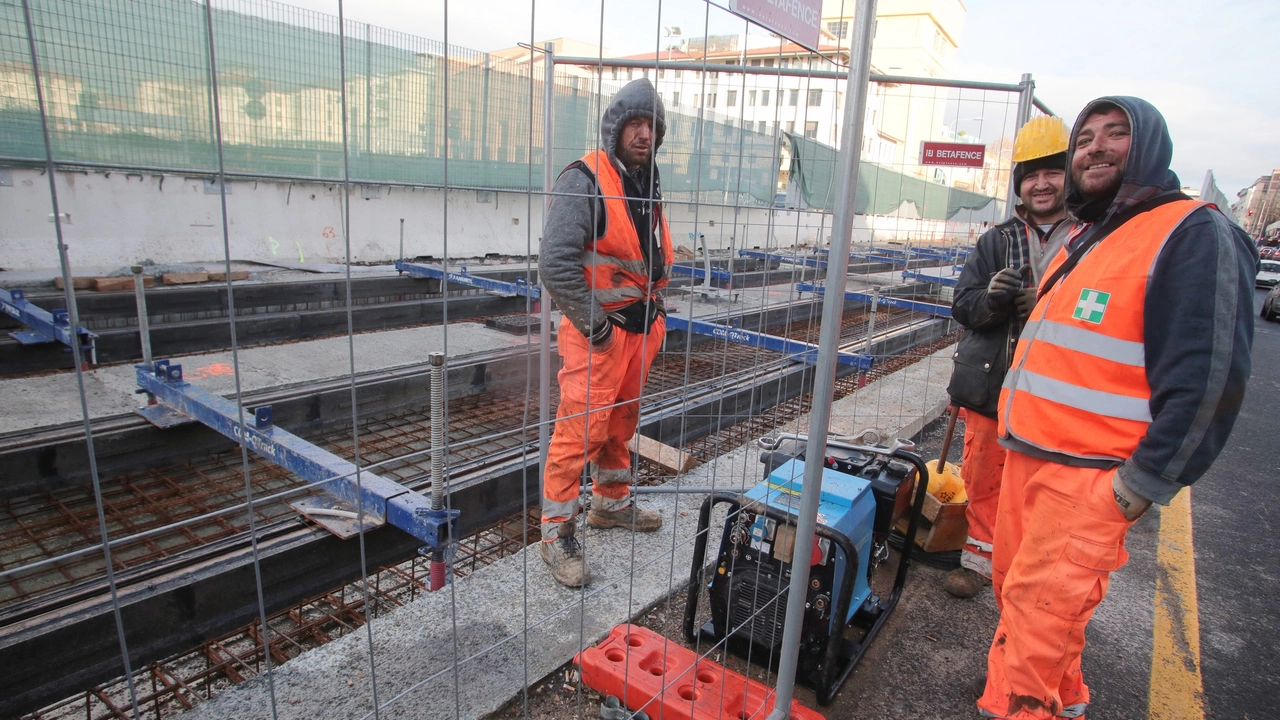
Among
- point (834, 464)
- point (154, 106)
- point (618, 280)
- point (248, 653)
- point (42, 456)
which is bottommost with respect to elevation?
point (248, 653)

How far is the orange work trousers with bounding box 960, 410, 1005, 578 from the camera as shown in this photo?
10.4 feet

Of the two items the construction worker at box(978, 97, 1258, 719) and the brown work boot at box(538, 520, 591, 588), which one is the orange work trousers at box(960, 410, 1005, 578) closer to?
the construction worker at box(978, 97, 1258, 719)

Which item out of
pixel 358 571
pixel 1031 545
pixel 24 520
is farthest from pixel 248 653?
pixel 1031 545

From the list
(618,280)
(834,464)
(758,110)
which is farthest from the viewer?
(758,110)

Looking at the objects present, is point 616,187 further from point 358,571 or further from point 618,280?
point 358,571

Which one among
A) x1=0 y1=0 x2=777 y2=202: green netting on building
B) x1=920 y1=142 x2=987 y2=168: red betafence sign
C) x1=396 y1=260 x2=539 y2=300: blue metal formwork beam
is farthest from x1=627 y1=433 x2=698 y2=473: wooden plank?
x1=0 y1=0 x2=777 y2=202: green netting on building

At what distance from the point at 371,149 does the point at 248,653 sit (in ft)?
29.0

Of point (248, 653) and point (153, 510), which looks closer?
point (248, 653)

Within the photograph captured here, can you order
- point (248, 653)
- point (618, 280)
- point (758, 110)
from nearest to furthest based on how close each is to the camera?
1. point (248, 653)
2. point (618, 280)
3. point (758, 110)

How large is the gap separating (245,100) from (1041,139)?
423 inches

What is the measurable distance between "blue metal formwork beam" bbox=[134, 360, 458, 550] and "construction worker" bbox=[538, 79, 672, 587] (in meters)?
0.51

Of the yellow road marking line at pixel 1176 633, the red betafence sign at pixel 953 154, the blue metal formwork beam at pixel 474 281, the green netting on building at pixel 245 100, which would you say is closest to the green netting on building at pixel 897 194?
the green netting on building at pixel 245 100

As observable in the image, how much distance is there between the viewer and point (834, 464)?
9.95 feet

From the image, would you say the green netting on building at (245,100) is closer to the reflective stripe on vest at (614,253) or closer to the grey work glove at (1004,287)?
the reflective stripe on vest at (614,253)
